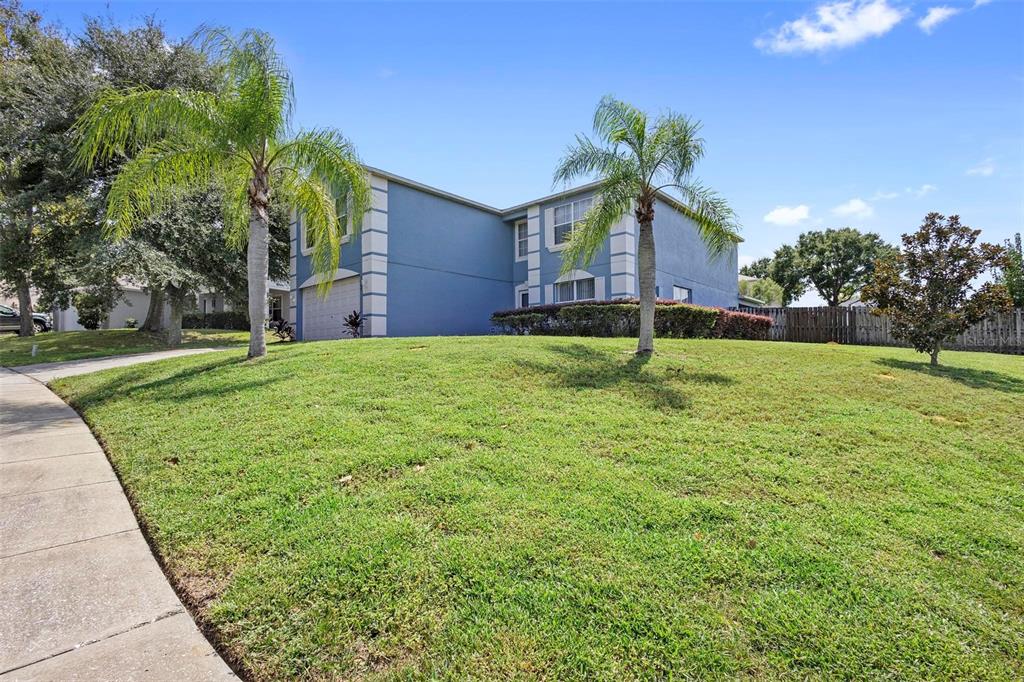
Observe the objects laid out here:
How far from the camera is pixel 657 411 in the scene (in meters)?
5.34

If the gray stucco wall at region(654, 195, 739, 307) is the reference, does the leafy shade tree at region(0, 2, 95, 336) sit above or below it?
above

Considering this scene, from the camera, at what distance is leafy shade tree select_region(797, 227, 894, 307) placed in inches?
1470

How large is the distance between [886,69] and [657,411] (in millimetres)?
8312

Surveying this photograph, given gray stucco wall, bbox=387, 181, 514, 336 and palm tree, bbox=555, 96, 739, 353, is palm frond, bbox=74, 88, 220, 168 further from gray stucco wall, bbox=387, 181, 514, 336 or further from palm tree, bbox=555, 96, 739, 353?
gray stucco wall, bbox=387, 181, 514, 336

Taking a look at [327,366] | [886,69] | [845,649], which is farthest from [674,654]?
[886,69]

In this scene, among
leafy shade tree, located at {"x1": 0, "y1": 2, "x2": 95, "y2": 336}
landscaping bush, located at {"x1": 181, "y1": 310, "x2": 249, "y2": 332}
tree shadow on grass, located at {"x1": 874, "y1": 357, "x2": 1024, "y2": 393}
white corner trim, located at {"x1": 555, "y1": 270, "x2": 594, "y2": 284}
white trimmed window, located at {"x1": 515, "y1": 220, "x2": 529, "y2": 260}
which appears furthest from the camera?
landscaping bush, located at {"x1": 181, "y1": 310, "x2": 249, "y2": 332}

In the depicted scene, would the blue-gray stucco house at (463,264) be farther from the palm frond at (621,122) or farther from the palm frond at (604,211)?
the palm frond at (621,122)

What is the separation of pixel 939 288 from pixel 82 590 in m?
12.5

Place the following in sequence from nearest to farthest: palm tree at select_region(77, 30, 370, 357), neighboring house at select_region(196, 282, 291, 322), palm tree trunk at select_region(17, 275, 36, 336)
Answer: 1. palm tree at select_region(77, 30, 370, 357)
2. palm tree trunk at select_region(17, 275, 36, 336)
3. neighboring house at select_region(196, 282, 291, 322)

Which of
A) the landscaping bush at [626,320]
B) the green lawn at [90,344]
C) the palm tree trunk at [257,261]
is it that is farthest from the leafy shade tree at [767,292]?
the palm tree trunk at [257,261]

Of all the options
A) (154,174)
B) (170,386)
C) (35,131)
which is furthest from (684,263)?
(35,131)

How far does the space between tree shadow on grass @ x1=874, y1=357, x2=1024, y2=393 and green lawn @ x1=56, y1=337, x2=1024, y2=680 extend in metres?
1.23

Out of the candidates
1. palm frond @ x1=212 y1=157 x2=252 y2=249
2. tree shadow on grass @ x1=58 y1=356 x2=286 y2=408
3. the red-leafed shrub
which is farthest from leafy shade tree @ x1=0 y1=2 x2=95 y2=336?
the red-leafed shrub

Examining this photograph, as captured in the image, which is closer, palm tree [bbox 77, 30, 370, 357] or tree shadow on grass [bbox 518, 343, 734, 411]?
tree shadow on grass [bbox 518, 343, 734, 411]
